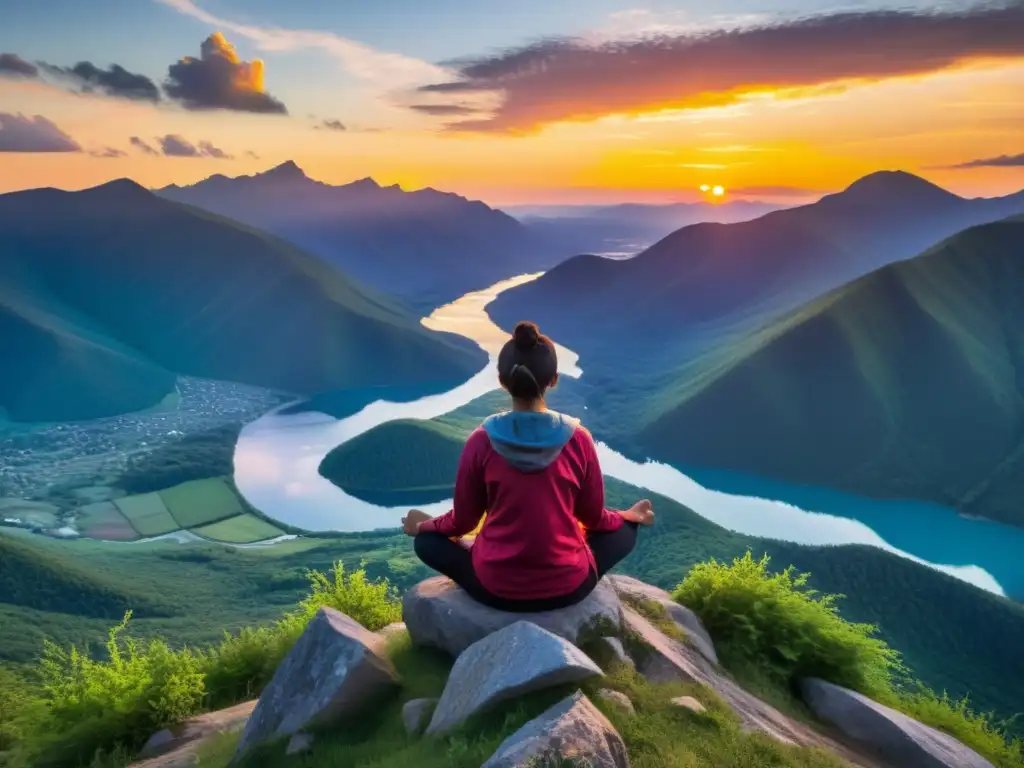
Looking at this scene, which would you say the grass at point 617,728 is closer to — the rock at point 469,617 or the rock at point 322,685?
the rock at point 322,685

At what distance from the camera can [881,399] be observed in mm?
111062

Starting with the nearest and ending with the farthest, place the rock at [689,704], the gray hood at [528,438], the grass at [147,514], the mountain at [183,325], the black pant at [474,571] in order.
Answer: the rock at [689,704]
the gray hood at [528,438]
the black pant at [474,571]
the grass at [147,514]
the mountain at [183,325]

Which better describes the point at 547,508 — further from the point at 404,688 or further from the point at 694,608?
the point at 694,608

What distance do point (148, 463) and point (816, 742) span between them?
372ft

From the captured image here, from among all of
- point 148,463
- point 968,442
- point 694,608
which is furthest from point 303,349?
point 694,608

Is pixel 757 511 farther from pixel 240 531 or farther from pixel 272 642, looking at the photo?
pixel 272 642

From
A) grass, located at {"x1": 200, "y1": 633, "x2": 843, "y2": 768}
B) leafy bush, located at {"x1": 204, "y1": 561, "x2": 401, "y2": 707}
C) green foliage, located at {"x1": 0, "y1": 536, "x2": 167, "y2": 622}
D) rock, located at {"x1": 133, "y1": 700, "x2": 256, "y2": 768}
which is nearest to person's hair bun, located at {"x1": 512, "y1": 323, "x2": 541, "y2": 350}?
grass, located at {"x1": 200, "y1": 633, "x2": 843, "y2": 768}

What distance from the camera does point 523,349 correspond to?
6.56m

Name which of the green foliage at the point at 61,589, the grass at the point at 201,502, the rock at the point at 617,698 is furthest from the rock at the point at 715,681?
the grass at the point at 201,502

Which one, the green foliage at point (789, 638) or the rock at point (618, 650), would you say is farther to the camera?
the green foliage at point (789, 638)

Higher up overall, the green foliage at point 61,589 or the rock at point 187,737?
the rock at point 187,737

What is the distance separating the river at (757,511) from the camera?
3243 inches

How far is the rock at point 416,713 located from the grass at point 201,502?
87535mm

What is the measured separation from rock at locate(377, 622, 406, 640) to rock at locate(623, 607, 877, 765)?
110 inches
